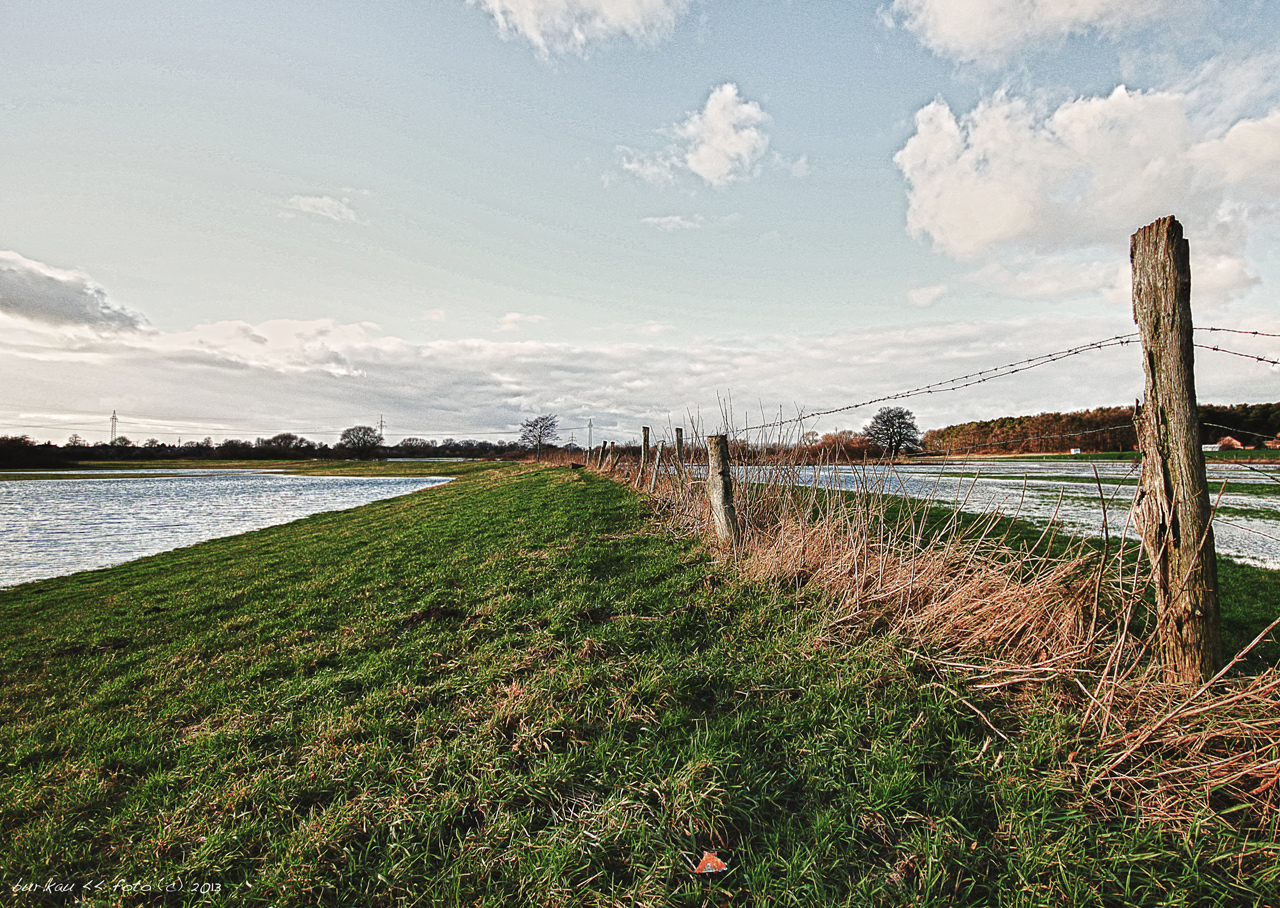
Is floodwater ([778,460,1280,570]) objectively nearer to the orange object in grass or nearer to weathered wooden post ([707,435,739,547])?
weathered wooden post ([707,435,739,547])

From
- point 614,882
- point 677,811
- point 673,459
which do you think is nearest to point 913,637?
point 677,811

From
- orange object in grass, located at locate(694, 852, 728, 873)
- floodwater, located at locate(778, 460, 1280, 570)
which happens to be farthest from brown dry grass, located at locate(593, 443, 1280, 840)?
orange object in grass, located at locate(694, 852, 728, 873)

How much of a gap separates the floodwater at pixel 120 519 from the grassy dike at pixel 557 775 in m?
9.23

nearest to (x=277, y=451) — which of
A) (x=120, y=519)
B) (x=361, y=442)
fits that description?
(x=361, y=442)

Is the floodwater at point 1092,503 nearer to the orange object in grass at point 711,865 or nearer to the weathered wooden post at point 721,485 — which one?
the weathered wooden post at point 721,485

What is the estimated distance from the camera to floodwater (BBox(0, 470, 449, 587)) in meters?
11.9

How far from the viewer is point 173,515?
18.8m

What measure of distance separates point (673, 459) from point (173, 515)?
732 inches

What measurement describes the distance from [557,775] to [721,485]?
4.84m

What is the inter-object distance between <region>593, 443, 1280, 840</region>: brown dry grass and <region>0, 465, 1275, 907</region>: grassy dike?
0.58 ft

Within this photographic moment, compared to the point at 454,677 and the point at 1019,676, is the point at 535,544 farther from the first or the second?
the point at 1019,676

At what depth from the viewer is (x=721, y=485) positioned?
7.21 metres

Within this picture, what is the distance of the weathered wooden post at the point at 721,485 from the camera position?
7.07 meters

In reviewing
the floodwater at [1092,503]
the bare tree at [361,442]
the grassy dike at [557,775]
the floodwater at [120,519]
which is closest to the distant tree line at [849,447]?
the floodwater at [1092,503]
